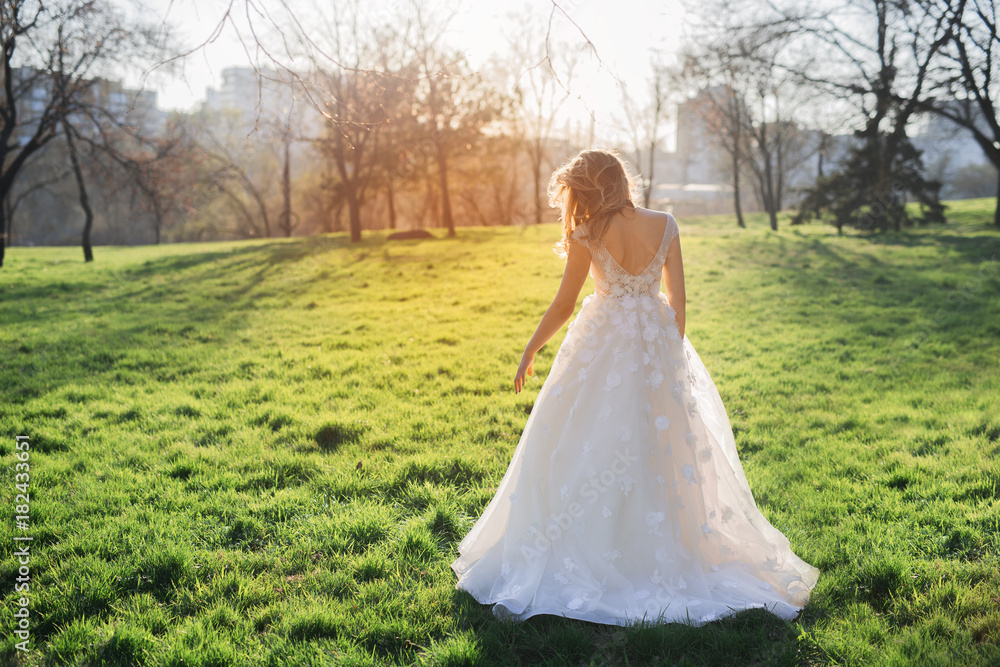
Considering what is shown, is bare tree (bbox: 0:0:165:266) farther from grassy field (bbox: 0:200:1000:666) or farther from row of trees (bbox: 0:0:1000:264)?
grassy field (bbox: 0:200:1000:666)

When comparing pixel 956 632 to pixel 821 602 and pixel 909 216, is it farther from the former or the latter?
pixel 909 216

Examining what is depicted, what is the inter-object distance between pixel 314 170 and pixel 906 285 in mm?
42445

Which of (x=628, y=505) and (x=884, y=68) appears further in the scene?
(x=884, y=68)

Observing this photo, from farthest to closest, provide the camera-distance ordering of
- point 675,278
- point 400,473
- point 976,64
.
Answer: point 976,64
point 400,473
point 675,278

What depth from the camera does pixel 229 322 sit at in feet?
35.8

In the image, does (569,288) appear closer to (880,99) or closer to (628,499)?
(628,499)

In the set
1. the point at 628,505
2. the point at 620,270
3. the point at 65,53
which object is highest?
the point at 65,53

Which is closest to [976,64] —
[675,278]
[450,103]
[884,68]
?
[884,68]

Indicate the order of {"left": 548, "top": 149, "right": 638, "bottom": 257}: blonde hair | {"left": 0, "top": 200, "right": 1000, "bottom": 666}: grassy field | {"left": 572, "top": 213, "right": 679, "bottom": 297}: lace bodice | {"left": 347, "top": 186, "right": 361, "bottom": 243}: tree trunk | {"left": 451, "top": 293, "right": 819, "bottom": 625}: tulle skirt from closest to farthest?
{"left": 0, "top": 200, "right": 1000, "bottom": 666}: grassy field < {"left": 451, "top": 293, "right": 819, "bottom": 625}: tulle skirt < {"left": 548, "top": 149, "right": 638, "bottom": 257}: blonde hair < {"left": 572, "top": 213, "right": 679, "bottom": 297}: lace bodice < {"left": 347, "top": 186, "right": 361, "bottom": 243}: tree trunk

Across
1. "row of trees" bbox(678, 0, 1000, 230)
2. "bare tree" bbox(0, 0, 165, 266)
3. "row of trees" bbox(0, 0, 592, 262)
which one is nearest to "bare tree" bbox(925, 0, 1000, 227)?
"row of trees" bbox(678, 0, 1000, 230)

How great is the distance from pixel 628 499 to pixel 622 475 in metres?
0.14

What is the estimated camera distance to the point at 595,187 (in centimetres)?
325

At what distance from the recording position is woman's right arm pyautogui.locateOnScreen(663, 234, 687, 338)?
3359 millimetres

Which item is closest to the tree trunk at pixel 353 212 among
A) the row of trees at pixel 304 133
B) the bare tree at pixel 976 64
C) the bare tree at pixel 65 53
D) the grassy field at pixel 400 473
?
the row of trees at pixel 304 133
